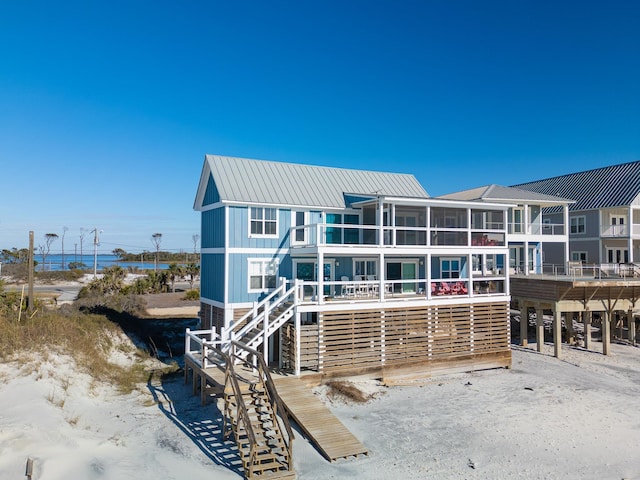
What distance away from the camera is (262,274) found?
20.0 m

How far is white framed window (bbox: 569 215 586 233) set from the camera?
35.9 metres

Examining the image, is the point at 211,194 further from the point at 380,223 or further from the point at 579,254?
the point at 579,254

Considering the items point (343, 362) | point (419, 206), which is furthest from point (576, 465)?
point (419, 206)

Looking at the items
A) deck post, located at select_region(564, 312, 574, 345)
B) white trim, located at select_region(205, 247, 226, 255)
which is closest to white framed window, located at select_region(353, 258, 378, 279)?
white trim, located at select_region(205, 247, 226, 255)

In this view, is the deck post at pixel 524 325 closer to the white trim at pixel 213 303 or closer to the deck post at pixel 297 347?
the deck post at pixel 297 347

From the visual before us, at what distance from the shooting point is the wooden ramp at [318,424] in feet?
39.2

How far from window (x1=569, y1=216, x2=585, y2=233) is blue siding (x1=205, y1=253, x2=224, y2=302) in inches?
1149

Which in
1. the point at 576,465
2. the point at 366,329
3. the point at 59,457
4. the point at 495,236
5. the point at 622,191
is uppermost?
the point at 622,191

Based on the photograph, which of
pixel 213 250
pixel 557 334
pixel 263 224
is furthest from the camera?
pixel 557 334

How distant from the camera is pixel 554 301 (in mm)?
24078

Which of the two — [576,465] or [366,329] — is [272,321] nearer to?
[366,329]

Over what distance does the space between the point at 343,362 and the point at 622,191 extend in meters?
28.0

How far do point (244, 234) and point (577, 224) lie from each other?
2867 centimetres

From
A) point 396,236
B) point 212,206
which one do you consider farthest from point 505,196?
point 212,206
